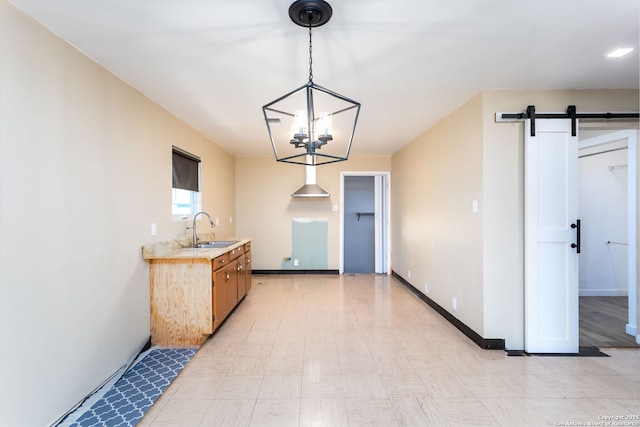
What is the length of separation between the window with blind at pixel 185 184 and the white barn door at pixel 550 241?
3647mm

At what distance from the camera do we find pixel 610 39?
6.47ft

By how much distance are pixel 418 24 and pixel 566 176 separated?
6.75 ft

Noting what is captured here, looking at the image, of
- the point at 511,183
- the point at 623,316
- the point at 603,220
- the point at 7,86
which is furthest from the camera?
the point at 603,220

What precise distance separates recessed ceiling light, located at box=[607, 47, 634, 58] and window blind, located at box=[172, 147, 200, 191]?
4.01 meters

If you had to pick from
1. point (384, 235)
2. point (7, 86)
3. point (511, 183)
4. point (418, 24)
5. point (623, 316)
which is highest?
point (418, 24)

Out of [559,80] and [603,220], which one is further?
[603,220]

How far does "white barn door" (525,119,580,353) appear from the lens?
107 inches

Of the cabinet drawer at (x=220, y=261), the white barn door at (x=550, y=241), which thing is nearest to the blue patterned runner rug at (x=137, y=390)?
the cabinet drawer at (x=220, y=261)

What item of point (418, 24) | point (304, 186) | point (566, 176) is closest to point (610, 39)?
point (566, 176)

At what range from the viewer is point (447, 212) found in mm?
3549

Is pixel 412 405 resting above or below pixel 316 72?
below

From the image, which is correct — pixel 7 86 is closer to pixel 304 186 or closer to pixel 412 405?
pixel 412 405

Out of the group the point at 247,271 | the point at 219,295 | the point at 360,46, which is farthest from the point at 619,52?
the point at 247,271

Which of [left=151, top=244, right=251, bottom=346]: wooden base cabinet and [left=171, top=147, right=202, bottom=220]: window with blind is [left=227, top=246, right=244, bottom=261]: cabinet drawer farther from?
[left=171, top=147, right=202, bottom=220]: window with blind
